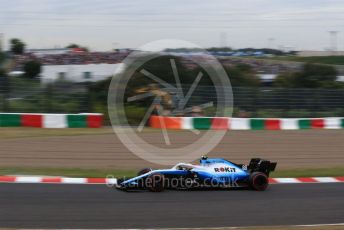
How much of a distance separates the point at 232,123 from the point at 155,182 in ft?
42.1

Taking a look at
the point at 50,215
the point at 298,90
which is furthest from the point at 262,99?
the point at 50,215

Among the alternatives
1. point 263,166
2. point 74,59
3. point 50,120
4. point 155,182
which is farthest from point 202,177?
point 74,59

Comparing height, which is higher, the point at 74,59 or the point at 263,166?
the point at 263,166

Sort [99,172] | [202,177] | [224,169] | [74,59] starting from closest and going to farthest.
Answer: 1. [202,177]
2. [224,169]
3. [99,172]
4. [74,59]

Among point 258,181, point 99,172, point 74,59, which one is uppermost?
point 258,181

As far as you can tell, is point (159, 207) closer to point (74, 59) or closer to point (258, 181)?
point (258, 181)

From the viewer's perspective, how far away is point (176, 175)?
8.68m

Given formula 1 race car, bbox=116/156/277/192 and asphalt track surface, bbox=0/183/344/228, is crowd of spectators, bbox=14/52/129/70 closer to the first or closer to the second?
formula 1 race car, bbox=116/156/277/192

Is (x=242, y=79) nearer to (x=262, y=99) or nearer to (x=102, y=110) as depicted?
(x=262, y=99)

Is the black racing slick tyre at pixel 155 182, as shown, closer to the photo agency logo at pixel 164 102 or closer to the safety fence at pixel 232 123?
the photo agency logo at pixel 164 102

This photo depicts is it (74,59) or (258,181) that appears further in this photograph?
(74,59)

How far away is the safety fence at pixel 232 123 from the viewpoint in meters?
20.6

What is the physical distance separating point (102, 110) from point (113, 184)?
44.9ft

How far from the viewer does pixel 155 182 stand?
848 cm
